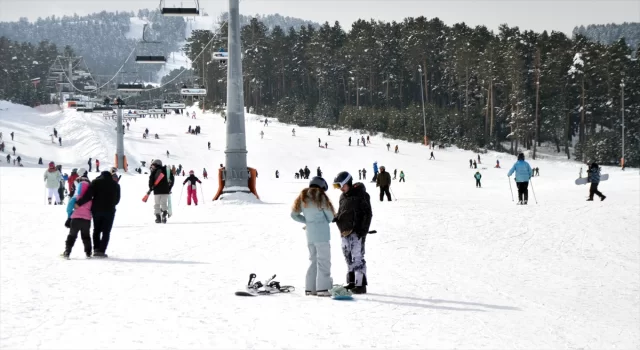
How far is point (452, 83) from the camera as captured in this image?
9181cm

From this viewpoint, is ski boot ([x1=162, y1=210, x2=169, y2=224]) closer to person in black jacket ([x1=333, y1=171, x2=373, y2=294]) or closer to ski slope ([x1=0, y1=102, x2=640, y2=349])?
ski slope ([x1=0, y1=102, x2=640, y2=349])

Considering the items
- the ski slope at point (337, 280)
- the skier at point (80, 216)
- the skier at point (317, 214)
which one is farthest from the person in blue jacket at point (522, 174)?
the skier at point (317, 214)

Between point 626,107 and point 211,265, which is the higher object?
point 626,107

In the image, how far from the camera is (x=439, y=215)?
1900cm

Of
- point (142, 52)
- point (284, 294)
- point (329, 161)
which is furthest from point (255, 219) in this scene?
point (329, 161)

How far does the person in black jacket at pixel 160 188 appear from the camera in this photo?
16000 millimetres

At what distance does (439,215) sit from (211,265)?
9.37m

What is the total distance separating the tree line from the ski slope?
49.0 m

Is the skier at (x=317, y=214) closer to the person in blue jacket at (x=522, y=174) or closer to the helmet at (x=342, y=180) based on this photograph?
the helmet at (x=342, y=180)

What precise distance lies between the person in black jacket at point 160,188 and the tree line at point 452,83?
48659mm

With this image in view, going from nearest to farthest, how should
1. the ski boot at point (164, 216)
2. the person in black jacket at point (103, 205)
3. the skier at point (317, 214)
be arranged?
the skier at point (317, 214) < the person in black jacket at point (103, 205) < the ski boot at point (164, 216)

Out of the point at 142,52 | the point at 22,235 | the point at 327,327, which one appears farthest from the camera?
the point at 142,52

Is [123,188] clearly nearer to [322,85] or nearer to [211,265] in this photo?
[211,265]

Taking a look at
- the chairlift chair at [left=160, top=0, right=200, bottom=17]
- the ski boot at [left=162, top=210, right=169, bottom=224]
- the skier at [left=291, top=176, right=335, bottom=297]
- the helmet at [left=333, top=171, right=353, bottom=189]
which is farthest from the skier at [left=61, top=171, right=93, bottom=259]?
the chairlift chair at [left=160, top=0, right=200, bottom=17]
